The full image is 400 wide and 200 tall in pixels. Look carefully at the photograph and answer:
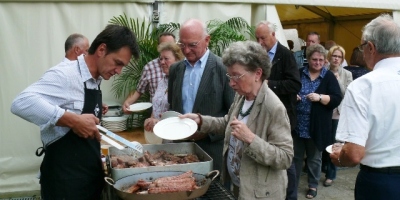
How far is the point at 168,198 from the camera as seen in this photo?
192cm

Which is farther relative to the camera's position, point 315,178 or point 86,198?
point 315,178

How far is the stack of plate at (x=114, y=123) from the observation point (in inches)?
173

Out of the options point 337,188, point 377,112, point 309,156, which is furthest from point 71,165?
point 337,188

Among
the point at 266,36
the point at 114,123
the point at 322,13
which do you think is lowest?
the point at 114,123

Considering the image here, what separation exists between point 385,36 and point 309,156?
113 inches

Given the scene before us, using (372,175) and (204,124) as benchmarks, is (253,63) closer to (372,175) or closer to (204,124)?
(204,124)

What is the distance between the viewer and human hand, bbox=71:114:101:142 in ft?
6.21

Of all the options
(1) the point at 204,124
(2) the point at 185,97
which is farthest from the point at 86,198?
(2) the point at 185,97

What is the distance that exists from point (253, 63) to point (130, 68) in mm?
3178

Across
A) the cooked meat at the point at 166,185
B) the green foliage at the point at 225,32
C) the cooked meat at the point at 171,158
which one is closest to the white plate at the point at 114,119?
the green foliage at the point at 225,32

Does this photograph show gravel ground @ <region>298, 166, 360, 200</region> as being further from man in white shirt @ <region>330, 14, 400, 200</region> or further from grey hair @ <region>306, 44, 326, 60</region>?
man in white shirt @ <region>330, 14, 400, 200</region>

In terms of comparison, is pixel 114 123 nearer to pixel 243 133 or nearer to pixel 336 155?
pixel 243 133

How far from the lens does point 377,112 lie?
2162mm

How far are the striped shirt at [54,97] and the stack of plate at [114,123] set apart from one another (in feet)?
7.66
